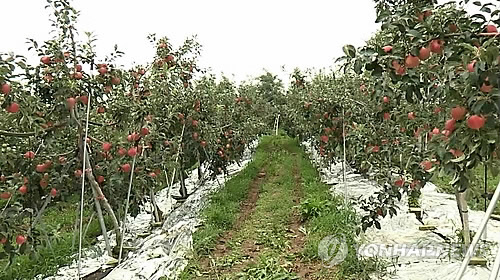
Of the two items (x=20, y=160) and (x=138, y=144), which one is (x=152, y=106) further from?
(x=20, y=160)

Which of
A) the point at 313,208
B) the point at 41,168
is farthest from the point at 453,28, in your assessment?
the point at 313,208

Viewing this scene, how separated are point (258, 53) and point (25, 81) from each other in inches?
643

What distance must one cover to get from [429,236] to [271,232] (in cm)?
143

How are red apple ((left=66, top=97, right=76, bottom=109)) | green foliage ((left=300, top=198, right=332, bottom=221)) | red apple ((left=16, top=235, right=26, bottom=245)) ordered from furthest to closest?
green foliage ((left=300, top=198, right=332, bottom=221))
red apple ((left=66, top=97, right=76, bottom=109))
red apple ((left=16, top=235, right=26, bottom=245))

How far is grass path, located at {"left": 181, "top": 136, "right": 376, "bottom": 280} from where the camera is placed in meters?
3.29

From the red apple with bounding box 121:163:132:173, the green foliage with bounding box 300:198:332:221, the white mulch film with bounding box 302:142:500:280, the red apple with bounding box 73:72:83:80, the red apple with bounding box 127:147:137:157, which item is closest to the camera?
the white mulch film with bounding box 302:142:500:280

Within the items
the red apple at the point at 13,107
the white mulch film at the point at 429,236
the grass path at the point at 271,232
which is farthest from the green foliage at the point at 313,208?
the red apple at the point at 13,107

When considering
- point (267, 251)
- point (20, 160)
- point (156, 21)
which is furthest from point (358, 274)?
point (156, 21)

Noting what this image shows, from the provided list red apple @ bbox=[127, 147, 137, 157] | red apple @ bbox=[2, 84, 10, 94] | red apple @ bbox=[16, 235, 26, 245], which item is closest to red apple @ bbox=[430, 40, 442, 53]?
red apple @ bbox=[2, 84, 10, 94]

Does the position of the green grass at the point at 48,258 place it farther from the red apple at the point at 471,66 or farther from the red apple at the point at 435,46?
the red apple at the point at 471,66

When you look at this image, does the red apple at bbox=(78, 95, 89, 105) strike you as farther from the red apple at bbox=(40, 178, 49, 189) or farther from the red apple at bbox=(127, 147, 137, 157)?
the red apple at bbox=(40, 178, 49, 189)

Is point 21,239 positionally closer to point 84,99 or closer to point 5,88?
point 5,88

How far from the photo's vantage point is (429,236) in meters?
3.69

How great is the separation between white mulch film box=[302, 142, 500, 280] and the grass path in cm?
22
